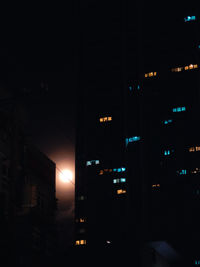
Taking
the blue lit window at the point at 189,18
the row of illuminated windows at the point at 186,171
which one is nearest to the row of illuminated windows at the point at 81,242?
the row of illuminated windows at the point at 186,171

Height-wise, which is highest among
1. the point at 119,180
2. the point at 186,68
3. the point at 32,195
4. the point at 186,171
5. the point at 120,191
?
the point at 186,68

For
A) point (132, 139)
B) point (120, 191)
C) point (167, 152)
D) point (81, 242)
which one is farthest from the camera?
point (81, 242)

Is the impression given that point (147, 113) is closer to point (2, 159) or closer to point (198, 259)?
point (198, 259)

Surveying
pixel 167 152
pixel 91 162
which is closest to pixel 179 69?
pixel 167 152

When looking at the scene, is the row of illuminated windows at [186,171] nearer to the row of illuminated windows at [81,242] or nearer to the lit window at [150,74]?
the lit window at [150,74]

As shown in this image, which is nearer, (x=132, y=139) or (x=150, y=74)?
(x=132, y=139)

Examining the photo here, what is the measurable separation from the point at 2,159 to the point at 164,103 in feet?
372

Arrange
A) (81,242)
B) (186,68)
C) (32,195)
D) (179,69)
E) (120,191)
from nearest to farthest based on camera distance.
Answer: (32,195), (120,191), (186,68), (179,69), (81,242)

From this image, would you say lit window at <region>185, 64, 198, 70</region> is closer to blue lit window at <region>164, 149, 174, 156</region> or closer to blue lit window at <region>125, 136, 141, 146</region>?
blue lit window at <region>125, 136, 141, 146</region>

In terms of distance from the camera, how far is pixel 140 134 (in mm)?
143875

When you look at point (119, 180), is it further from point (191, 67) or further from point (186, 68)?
point (191, 67)

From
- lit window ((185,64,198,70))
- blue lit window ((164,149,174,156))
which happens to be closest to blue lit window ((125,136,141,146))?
blue lit window ((164,149,174,156))

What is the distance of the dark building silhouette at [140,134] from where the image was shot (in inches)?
4894

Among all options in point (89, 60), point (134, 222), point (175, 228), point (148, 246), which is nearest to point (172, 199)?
point (175, 228)
